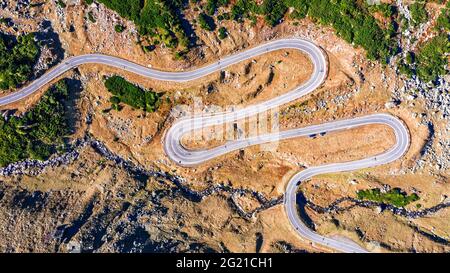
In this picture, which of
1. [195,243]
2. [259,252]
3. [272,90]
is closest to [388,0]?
[272,90]

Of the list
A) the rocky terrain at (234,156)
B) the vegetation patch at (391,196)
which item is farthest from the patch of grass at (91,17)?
the vegetation patch at (391,196)

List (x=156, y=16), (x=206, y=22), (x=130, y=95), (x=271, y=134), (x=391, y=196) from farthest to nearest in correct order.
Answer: (x=271, y=134), (x=391, y=196), (x=130, y=95), (x=206, y=22), (x=156, y=16)

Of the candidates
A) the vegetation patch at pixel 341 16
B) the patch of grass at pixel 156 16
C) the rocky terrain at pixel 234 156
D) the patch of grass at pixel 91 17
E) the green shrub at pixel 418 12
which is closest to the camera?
the patch of grass at pixel 156 16

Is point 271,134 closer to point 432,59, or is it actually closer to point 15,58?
point 432,59

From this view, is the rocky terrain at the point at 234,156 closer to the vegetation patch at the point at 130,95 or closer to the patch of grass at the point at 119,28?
the patch of grass at the point at 119,28

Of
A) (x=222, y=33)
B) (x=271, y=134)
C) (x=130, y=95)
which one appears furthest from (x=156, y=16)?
(x=271, y=134)

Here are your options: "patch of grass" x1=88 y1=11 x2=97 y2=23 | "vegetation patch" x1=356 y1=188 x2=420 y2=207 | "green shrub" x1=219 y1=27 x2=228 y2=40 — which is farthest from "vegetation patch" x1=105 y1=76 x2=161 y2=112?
"vegetation patch" x1=356 y1=188 x2=420 y2=207

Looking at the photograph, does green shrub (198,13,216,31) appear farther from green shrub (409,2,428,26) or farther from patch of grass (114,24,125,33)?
green shrub (409,2,428,26)
